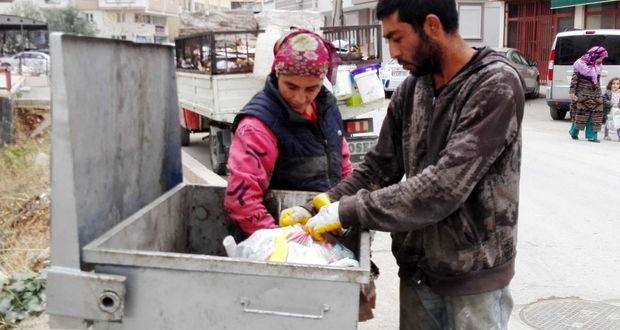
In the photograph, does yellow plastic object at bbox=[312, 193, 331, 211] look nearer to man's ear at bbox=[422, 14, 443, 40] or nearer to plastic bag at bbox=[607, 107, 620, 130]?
man's ear at bbox=[422, 14, 443, 40]

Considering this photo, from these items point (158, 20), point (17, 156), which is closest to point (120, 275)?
point (17, 156)

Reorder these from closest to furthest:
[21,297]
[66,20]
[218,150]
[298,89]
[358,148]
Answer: [298,89] → [21,297] → [358,148] → [218,150] → [66,20]

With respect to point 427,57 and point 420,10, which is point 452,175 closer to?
point 427,57

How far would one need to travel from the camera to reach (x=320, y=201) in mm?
2684

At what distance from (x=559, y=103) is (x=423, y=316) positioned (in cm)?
1611

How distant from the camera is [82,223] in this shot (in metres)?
2.05

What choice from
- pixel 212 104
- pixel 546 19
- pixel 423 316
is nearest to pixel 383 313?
pixel 423 316

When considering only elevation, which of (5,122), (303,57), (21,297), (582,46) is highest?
(303,57)

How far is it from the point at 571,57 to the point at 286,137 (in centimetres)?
1605

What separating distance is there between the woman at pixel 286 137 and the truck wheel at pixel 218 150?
682 centimetres

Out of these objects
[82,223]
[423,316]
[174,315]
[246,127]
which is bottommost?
[423,316]

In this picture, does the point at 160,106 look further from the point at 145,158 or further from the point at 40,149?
the point at 40,149

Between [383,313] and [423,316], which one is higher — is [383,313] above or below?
below

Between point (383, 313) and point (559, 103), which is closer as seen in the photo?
point (383, 313)
